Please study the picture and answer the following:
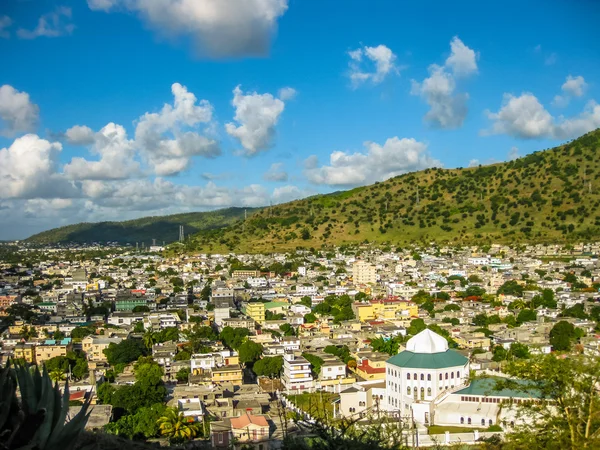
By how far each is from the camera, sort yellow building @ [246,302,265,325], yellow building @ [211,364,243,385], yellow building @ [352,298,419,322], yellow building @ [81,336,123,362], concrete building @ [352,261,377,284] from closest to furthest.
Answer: yellow building @ [211,364,243,385]
yellow building @ [81,336,123,362]
yellow building @ [352,298,419,322]
yellow building @ [246,302,265,325]
concrete building @ [352,261,377,284]

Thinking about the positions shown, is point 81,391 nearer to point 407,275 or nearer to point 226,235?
point 407,275

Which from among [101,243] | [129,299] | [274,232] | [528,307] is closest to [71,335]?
[129,299]

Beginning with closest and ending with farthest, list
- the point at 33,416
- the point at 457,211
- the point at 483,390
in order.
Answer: the point at 33,416
the point at 483,390
the point at 457,211

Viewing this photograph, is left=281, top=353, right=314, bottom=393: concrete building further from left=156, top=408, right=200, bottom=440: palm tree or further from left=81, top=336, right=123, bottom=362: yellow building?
left=81, top=336, right=123, bottom=362: yellow building

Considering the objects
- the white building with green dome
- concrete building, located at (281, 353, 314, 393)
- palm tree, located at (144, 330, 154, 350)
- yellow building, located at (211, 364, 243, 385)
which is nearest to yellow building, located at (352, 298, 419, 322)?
palm tree, located at (144, 330, 154, 350)

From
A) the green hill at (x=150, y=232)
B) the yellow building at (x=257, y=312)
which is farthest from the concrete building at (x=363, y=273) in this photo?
the green hill at (x=150, y=232)

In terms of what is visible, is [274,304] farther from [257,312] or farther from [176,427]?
[176,427]

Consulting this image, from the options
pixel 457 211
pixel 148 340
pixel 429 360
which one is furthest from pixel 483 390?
pixel 457 211
